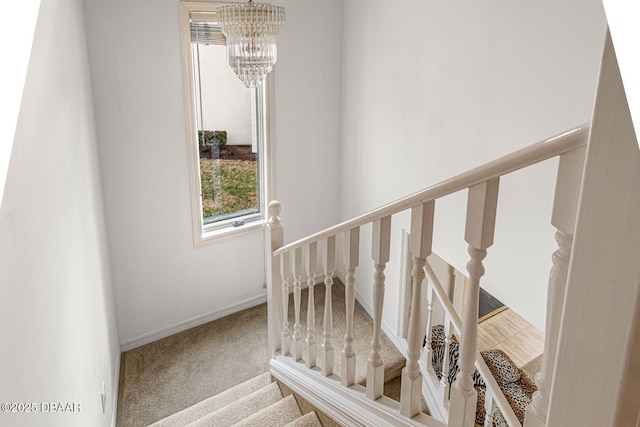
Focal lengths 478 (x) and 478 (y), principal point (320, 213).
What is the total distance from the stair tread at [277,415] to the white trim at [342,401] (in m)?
0.08

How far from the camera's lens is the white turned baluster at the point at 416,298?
A: 1250mm

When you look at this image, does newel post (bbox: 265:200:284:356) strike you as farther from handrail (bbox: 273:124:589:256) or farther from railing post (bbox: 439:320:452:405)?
handrail (bbox: 273:124:589:256)

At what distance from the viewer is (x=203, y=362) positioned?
385 centimetres

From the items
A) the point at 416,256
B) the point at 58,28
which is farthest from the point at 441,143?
the point at 58,28

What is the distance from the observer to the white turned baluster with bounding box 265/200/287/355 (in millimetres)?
2607

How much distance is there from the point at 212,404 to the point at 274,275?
43.8 inches

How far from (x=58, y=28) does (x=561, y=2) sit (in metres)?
2.20

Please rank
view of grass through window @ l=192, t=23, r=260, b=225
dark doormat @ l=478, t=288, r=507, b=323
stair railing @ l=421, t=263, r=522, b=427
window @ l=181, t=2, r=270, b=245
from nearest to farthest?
1. stair railing @ l=421, t=263, r=522, b=427
2. window @ l=181, t=2, r=270, b=245
3. view of grass through window @ l=192, t=23, r=260, b=225
4. dark doormat @ l=478, t=288, r=507, b=323

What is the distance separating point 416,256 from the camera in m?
1.30

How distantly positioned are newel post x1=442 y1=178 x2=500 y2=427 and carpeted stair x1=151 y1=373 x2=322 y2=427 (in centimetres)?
110

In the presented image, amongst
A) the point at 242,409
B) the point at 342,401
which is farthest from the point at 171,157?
the point at 342,401

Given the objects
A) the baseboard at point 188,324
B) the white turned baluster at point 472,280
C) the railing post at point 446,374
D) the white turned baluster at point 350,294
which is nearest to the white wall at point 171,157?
the baseboard at point 188,324

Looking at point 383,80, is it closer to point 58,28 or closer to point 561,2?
point 561,2

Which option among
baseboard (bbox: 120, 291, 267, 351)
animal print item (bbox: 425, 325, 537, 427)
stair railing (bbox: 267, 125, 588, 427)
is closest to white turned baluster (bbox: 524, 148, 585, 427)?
stair railing (bbox: 267, 125, 588, 427)
